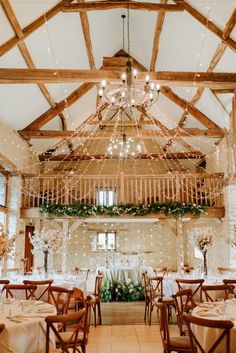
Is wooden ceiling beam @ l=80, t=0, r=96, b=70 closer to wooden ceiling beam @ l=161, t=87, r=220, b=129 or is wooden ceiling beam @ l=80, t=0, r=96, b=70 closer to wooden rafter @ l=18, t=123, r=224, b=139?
wooden rafter @ l=18, t=123, r=224, b=139

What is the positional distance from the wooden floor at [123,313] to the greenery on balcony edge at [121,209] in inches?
101

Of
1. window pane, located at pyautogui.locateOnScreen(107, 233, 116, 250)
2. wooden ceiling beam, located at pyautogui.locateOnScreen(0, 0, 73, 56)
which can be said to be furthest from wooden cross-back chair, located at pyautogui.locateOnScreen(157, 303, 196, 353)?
window pane, located at pyautogui.locateOnScreen(107, 233, 116, 250)

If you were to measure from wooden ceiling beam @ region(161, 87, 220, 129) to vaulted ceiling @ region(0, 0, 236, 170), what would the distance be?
0.11 ft

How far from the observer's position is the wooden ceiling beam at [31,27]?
7605 millimetres

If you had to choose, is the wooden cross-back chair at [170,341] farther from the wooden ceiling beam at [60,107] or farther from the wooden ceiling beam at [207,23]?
the wooden ceiling beam at [60,107]

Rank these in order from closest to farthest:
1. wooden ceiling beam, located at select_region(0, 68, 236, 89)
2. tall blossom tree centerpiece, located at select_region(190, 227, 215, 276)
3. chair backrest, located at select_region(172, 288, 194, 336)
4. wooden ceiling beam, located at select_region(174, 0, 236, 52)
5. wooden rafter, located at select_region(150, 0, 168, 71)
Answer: chair backrest, located at select_region(172, 288, 194, 336) → wooden ceiling beam, located at select_region(0, 68, 236, 89) → tall blossom tree centerpiece, located at select_region(190, 227, 215, 276) → wooden ceiling beam, located at select_region(174, 0, 236, 52) → wooden rafter, located at select_region(150, 0, 168, 71)

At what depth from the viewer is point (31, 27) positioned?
774 centimetres

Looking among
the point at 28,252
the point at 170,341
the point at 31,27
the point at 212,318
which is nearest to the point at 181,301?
the point at 170,341

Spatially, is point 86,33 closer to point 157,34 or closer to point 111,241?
point 157,34

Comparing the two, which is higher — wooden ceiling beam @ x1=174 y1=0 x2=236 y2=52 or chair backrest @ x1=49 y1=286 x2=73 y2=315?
wooden ceiling beam @ x1=174 y1=0 x2=236 y2=52

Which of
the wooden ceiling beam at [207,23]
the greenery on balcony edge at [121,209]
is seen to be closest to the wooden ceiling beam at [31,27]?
the wooden ceiling beam at [207,23]

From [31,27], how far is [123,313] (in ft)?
22.0

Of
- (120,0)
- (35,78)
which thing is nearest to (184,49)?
(120,0)

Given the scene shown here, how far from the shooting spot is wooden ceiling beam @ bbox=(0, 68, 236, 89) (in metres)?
7.05
